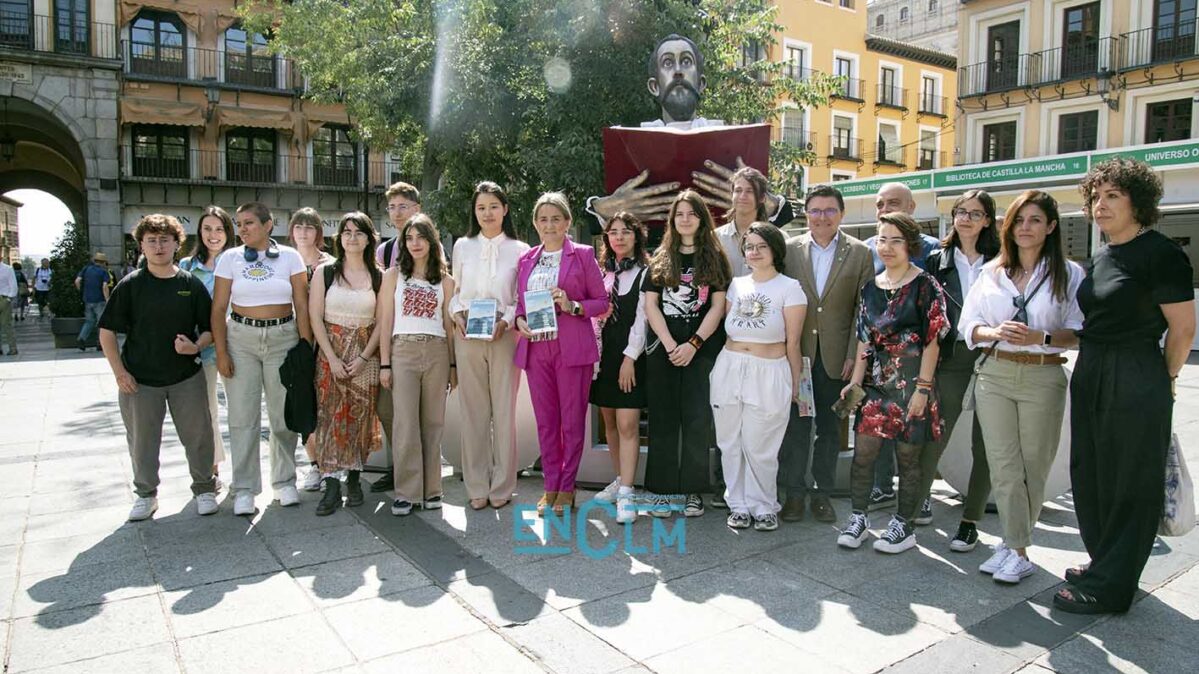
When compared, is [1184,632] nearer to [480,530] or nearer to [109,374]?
[480,530]

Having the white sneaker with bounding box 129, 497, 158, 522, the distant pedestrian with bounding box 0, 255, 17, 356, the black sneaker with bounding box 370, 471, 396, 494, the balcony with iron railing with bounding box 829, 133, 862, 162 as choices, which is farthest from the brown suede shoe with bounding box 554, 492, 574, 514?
the balcony with iron railing with bounding box 829, 133, 862, 162

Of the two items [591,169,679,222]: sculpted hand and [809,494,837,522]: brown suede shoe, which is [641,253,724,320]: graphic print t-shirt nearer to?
[591,169,679,222]: sculpted hand

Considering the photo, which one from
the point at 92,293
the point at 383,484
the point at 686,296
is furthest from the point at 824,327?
the point at 92,293

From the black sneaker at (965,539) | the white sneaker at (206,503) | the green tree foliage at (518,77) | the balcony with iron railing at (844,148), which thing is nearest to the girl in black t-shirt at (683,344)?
the black sneaker at (965,539)

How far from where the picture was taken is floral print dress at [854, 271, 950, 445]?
4.03 metres

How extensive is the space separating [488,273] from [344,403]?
114 centimetres

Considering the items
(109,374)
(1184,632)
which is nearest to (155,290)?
(1184,632)

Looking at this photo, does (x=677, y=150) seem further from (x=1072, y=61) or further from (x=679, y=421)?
(x=1072, y=61)

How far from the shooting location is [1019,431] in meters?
3.70

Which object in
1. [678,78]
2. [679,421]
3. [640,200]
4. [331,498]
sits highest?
[678,78]

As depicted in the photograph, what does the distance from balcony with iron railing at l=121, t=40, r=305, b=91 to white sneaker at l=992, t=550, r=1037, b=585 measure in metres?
25.6

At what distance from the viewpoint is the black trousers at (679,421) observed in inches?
183

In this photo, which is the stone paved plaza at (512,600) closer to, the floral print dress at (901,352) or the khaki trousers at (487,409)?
the khaki trousers at (487,409)

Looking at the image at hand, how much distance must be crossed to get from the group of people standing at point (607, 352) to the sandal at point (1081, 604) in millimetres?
447
